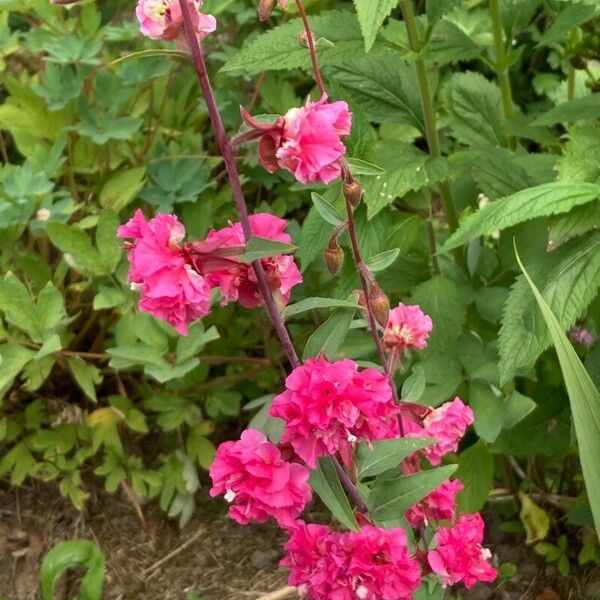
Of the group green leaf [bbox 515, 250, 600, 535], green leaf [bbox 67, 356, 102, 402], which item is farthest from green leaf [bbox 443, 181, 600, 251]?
green leaf [bbox 67, 356, 102, 402]

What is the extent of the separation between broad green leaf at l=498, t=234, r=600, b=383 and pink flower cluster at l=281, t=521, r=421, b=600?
246 mm

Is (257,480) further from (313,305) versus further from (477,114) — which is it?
(477,114)

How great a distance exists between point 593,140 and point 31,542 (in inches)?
43.3

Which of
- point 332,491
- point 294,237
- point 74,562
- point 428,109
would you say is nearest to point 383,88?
point 428,109

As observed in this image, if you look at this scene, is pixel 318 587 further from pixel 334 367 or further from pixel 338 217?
pixel 338 217

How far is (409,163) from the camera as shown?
127 centimetres

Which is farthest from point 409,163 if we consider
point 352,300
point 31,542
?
point 31,542

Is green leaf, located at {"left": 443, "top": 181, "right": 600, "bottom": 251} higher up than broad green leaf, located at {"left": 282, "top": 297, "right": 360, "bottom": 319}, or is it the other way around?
broad green leaf, located at {"left": 282, "top": 297, "right": 360, "bottom": 319}

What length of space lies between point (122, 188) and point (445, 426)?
0.84m

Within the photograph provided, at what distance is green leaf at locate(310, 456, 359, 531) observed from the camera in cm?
89

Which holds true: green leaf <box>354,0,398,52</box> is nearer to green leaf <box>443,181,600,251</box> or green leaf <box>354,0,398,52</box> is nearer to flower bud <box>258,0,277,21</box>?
flower bud <box>258,0,277,21</box>

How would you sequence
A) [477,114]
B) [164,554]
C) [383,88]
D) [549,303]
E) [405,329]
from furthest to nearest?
[164,554] → [477,114] → [383,88] → [549,303] → [405,329]

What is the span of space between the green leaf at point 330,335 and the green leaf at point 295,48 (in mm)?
396

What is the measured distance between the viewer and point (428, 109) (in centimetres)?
130
